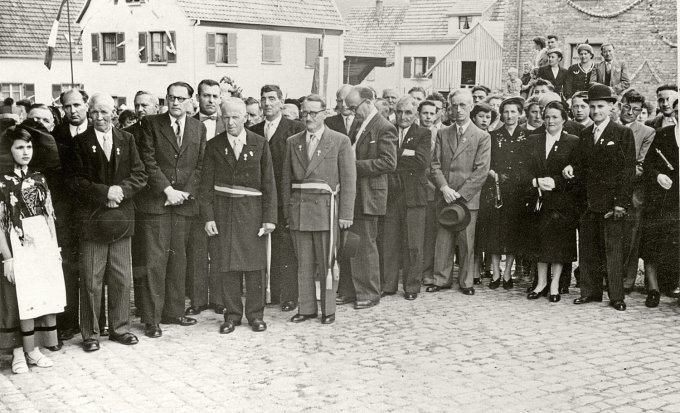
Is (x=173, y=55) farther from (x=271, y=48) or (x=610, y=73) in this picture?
(x=610, y=73)

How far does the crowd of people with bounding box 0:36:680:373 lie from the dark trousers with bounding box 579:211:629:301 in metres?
0.02

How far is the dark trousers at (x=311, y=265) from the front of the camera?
756cm

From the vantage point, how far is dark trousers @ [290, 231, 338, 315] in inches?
298

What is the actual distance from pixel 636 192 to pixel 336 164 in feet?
11.3

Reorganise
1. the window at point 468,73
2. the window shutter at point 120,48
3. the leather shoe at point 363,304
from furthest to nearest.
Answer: the window shutter at point 120,48 → the window at point 468,73 → the leather shoe at point 363,304

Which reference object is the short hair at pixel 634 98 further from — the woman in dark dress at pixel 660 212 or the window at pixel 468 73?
the window at pixel 468 73

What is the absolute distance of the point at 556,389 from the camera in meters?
5.62

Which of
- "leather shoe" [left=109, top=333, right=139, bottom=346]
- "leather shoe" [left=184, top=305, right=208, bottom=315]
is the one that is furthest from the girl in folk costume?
"leather shoe" [left=184, top=305, right=208, bottom=315]

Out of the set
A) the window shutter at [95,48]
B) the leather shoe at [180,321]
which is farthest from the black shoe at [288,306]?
the window shutter at [95,48]

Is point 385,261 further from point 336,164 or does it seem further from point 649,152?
point 649,152

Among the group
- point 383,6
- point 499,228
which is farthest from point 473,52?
point 499,228

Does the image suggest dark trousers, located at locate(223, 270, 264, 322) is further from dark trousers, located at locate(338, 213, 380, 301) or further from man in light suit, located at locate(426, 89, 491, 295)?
man in light suit, located at locate(426, 89, 491, 295)

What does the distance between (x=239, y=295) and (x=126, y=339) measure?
1101 mm

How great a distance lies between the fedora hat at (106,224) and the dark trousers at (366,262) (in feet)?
8.47
